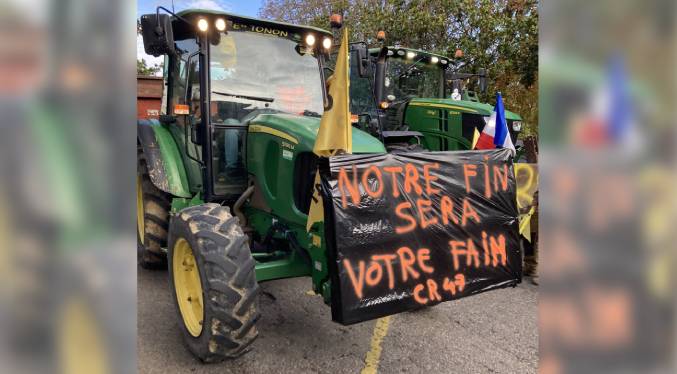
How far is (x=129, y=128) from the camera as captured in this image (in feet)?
2.86

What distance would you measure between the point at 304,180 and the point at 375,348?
4.66ft

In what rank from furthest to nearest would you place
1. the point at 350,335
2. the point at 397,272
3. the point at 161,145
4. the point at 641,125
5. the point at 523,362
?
the point at 161,145 < the point at 350,335 < the point at 523,362 < the point at 397,272 < the point at 641,125

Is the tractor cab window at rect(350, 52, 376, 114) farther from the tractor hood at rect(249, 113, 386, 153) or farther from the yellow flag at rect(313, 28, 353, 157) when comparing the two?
the yellow flag at rect(313, 28, 353, 157)

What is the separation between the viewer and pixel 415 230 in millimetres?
3053

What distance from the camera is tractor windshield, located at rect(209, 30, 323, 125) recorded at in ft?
13.5

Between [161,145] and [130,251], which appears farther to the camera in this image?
[161,145]

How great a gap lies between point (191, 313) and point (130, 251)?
9.57ft

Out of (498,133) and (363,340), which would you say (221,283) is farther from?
(498,133)

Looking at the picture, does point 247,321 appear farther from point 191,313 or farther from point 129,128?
point 129,128

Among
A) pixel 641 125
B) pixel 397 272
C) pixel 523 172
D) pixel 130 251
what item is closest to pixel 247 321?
pixel 397 272

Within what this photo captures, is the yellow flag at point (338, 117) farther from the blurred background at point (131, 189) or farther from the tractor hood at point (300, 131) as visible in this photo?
the blurred background at point (131, 189)

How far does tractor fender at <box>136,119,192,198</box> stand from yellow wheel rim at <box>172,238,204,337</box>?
3.22 ft

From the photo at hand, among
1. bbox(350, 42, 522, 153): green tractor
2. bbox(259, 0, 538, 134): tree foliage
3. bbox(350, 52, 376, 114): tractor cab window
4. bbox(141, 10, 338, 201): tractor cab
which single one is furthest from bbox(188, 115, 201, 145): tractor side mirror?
bbox(259, 0, 538, 134): tree foliage

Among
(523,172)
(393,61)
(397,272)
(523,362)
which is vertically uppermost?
(393,61)
